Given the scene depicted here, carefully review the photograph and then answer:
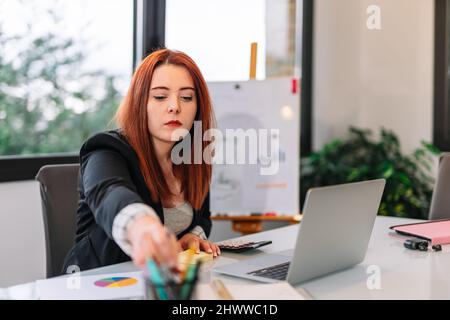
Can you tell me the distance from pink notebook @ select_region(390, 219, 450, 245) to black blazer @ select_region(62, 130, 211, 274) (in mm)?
662

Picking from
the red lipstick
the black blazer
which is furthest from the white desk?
the red lipstick

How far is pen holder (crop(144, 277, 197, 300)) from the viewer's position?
2.78 feet

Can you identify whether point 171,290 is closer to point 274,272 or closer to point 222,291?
point 222,291

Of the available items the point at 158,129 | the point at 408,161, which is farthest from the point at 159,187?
the point at 408,161

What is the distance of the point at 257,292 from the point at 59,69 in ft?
6.53

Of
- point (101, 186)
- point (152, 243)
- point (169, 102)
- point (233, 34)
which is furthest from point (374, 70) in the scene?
point (152, 243)

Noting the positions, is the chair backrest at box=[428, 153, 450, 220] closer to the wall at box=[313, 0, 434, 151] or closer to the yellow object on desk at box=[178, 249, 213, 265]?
the yellow object on desk at box=[178, 249, 213, 265]

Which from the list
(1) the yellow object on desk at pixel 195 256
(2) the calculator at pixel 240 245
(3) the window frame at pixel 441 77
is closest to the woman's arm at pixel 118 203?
(1) the yellow object on desk at pixel 195 256

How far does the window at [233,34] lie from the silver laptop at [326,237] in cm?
212

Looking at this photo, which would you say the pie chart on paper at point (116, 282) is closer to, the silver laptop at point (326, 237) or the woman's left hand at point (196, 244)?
the silver laptop at point (326, 237)

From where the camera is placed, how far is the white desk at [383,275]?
1.13 m

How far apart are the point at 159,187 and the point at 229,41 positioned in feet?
7.08
